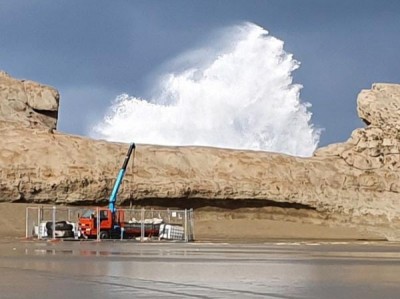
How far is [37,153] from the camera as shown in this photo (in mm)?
60812

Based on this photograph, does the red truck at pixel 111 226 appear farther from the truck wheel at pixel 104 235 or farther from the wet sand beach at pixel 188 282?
the wet sand beach at pixel 188 282

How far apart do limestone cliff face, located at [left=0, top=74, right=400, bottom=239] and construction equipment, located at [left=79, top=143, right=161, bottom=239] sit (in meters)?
8.65

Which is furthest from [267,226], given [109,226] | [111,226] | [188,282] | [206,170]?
[188,282]

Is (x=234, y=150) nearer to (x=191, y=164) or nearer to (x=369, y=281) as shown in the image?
(x=191, y=164)

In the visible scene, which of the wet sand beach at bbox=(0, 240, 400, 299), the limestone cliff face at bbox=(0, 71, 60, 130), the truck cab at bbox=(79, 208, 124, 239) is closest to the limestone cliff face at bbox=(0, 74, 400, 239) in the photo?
the limestone cliff face at bbox=(0, 71, 60, 130)

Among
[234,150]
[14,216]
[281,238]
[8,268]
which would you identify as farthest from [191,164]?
[8,268]

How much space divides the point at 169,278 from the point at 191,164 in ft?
166

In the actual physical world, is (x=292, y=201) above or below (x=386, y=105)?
below

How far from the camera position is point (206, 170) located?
217 ft

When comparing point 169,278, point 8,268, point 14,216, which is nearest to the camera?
point 169,278

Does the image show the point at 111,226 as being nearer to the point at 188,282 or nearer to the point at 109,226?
the point at 109,226

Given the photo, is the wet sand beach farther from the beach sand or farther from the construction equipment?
the beach sand

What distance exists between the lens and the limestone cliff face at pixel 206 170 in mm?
60438

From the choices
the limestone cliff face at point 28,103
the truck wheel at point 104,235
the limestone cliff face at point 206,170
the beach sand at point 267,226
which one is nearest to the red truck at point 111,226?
the truck wheel at point 104,235
